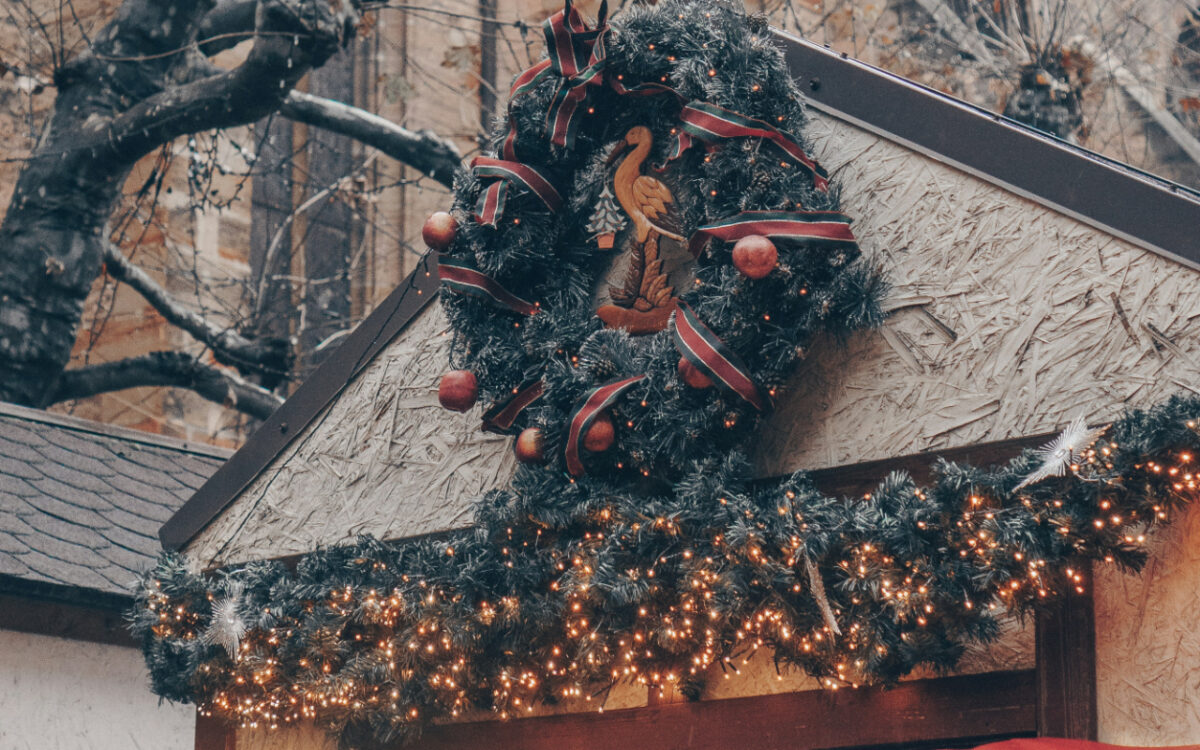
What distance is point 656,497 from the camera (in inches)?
145

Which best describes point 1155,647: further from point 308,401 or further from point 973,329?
point 308,401

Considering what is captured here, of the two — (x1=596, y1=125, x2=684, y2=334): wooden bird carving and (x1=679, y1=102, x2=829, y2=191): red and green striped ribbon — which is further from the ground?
(x1=679, y1=102, x2=829, y2=191): red and green striped ribbon

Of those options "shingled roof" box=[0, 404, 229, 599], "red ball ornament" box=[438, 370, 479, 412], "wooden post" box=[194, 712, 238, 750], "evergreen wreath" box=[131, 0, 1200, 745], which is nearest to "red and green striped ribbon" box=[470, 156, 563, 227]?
"evergreen wreath" box=[131, 0, 1200, 745]

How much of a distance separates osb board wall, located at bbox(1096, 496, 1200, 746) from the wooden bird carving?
4.76 ft

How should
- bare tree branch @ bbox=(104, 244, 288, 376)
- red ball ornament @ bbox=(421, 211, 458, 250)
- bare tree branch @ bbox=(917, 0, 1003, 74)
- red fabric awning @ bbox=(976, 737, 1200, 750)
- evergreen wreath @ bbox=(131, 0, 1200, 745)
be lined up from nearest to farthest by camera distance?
1. red fabric awning @ bbox=(976, 737, 1200, 750)
2. evergreen wreath @ bbox=(131, 0, 1200, 745)
3. red ball ornament @ bbox=(421, 211, 458, 250)
4. bare tree branch @ bbox=(104, 244, 288, 376)
5. bare tree branch @ bbox=(917, 0, 1003, 74)

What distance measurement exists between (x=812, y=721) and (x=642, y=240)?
1.44 m

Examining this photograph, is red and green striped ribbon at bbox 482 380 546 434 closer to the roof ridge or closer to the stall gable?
the stall gable

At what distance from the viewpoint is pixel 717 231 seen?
11.8 ft

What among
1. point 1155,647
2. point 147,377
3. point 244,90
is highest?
point 1155,647

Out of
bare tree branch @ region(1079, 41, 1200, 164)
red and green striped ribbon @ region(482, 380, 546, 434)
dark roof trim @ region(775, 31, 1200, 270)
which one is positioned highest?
dark roof trim @ region(775, 31, 1200, 270)

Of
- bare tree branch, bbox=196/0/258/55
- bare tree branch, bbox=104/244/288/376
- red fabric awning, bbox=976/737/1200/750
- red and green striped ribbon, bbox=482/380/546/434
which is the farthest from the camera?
bare tree branch, bbox=196/0/258/55

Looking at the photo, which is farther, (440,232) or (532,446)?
(440,232)

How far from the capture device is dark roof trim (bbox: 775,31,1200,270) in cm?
320

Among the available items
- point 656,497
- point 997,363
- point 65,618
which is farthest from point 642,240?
point 65,618
